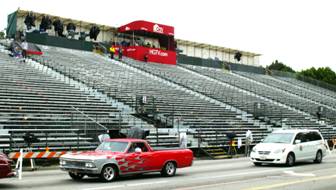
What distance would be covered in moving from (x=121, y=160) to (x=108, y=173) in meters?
0.57

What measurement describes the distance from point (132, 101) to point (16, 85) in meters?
7.33

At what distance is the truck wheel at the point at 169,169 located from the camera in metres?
15.7

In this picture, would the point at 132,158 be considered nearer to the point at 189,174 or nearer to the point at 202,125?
the point at 189,174

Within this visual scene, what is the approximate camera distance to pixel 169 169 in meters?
15.9

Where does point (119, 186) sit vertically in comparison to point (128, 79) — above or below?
below

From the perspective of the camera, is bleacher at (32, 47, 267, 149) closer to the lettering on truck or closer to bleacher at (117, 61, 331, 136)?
bleacher at (117, 61, 331, 136)

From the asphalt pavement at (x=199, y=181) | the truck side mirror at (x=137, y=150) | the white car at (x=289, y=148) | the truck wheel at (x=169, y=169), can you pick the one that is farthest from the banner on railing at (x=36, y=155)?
the white car at (x=289, y=148)

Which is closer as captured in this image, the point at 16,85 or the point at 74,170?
the point at 74,170

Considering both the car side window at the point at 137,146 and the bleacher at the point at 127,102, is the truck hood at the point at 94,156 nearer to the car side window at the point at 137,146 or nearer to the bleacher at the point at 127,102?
the car side window at the point at 137,146

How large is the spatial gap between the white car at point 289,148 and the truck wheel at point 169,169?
5.35 m

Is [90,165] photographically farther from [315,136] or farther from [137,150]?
[315,136]

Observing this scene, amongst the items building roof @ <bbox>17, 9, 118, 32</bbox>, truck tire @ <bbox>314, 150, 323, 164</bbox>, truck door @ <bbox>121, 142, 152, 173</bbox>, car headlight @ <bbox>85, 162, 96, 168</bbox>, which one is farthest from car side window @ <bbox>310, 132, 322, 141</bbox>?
building roof @ <bbox>17, 9, 118, 32</bbox>

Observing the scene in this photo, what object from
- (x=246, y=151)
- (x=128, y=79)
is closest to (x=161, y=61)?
(x=128, y=79)

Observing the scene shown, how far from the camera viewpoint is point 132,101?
30078mm
